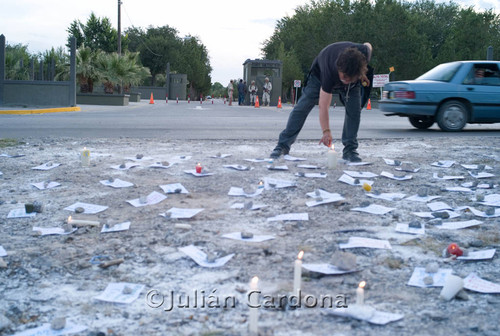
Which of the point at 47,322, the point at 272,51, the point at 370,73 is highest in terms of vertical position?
the point at 272,51

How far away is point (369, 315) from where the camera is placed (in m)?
2.06

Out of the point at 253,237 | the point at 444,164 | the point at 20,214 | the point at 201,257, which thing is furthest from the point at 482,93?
the point at 20,214

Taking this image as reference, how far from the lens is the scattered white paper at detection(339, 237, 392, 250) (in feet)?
9.51

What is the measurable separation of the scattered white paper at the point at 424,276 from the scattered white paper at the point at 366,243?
0.34 metres

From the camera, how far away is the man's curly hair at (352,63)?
4.42 m

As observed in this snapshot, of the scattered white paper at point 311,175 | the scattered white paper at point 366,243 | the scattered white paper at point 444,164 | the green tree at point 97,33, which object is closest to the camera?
the scattered white paper at point 366,243

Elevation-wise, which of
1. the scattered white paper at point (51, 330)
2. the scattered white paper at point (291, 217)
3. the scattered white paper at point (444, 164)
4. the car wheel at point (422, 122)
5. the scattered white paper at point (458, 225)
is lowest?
the scattered white paper at point (51, 330)

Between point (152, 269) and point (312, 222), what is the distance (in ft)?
4.01

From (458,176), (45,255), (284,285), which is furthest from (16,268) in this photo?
(458,176)

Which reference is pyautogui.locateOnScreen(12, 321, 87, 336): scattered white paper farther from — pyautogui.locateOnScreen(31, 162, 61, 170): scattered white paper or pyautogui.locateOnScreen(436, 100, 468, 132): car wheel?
pyautogui.locateOnScreen(436, 100, 468, 132): car wheel

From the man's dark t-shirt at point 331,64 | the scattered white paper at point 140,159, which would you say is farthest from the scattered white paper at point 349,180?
the scattered white paper at point 140,159

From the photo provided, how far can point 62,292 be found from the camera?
235 cm

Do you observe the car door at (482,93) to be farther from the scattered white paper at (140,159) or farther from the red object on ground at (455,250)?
the red object on ground at (455,250)

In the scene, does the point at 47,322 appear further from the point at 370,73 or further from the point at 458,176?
the point at 370,73
